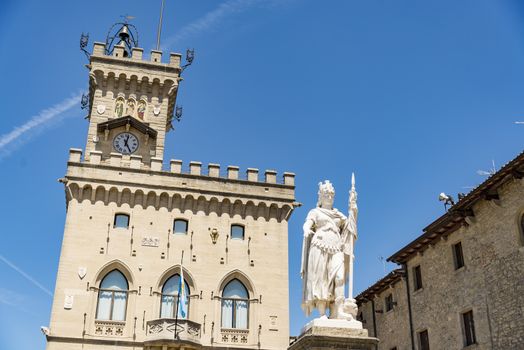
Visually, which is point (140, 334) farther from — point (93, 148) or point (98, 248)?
point (93, 148)

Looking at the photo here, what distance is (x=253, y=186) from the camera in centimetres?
3334

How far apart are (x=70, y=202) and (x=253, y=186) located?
33.4ft

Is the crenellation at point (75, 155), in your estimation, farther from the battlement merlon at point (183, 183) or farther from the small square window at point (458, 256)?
the small square window at point (458, 256)

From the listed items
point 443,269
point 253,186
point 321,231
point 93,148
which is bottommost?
point 321,231

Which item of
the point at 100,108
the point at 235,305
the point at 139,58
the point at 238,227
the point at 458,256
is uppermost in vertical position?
the point at 139,58

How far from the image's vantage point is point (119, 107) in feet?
119

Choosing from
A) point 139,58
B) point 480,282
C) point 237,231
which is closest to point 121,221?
point 237,231

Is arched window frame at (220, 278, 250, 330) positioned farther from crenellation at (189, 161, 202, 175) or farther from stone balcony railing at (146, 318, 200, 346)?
crenellation at (189, 161, 202, 175)

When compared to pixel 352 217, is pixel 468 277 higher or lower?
higher

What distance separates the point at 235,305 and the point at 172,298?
135 inches

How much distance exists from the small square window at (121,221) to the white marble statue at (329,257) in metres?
22.2

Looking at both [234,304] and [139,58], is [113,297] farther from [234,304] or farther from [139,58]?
[139,58]

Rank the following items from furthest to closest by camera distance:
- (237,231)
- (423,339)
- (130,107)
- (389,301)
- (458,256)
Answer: (130,107) < (389,301) < (237,231) < (423,339) < (458,256)

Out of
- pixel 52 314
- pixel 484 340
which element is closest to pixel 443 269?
pixel 484 340
